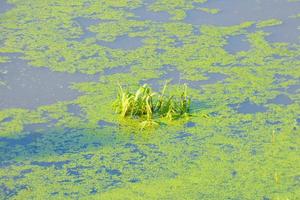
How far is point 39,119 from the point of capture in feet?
14.2

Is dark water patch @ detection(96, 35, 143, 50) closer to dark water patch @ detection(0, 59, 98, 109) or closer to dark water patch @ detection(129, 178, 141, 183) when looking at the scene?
dark water patch @ detection(0, 59, 98, 109)

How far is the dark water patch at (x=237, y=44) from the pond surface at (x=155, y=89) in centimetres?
1

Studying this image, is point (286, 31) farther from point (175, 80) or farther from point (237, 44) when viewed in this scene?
point (175, 80)

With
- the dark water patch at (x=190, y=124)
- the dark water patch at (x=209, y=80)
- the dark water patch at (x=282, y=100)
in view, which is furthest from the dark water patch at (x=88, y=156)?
the dark water patch at (x=282, y=100)

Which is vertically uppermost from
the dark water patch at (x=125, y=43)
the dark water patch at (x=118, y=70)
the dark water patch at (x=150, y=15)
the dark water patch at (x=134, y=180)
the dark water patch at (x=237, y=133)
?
the dark water patch at (x=150, y=15)

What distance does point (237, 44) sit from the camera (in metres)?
5.20

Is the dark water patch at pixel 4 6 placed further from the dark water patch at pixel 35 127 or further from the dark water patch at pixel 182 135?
the dark water patch at pixel 182 135

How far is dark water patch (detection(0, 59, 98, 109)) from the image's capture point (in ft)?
14.9

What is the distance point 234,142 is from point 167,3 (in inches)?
82.5

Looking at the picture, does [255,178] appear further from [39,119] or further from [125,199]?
[39,119]

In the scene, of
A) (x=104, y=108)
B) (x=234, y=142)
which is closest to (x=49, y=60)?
(x=104, y=108)

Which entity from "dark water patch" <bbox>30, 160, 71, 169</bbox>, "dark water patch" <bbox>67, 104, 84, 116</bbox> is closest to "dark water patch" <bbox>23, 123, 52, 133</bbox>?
"dark water patch" <bbox>67, 104, 84, 116</bbox>

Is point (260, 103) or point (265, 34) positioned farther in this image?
point (265, 34)

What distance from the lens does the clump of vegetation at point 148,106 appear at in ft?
14.0
